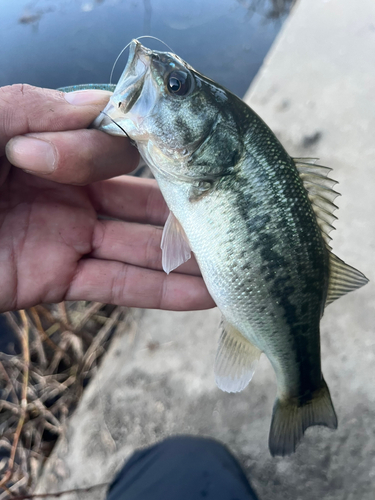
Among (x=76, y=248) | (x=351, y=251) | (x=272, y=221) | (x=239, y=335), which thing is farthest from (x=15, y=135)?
(x=351, y=251)

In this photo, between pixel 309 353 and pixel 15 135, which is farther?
pixel 309 353

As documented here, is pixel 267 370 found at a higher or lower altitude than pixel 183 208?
lower

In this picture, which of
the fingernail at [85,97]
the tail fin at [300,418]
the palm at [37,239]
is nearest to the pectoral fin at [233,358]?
the tail fin at [300,418]

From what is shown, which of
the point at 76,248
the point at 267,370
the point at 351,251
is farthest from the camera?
the point at 351,251

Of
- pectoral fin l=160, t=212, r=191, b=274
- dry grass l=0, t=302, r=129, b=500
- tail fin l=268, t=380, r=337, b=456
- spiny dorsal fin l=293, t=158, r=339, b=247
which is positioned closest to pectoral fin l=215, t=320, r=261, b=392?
tail fin l=268, t=380, r=337, b=456

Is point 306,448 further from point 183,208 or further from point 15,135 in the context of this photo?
point 15,135

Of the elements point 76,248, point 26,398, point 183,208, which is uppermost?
point 183,208

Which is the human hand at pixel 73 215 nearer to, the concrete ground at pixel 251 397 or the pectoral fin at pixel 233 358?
the pectoral fin at pixel 233 358
